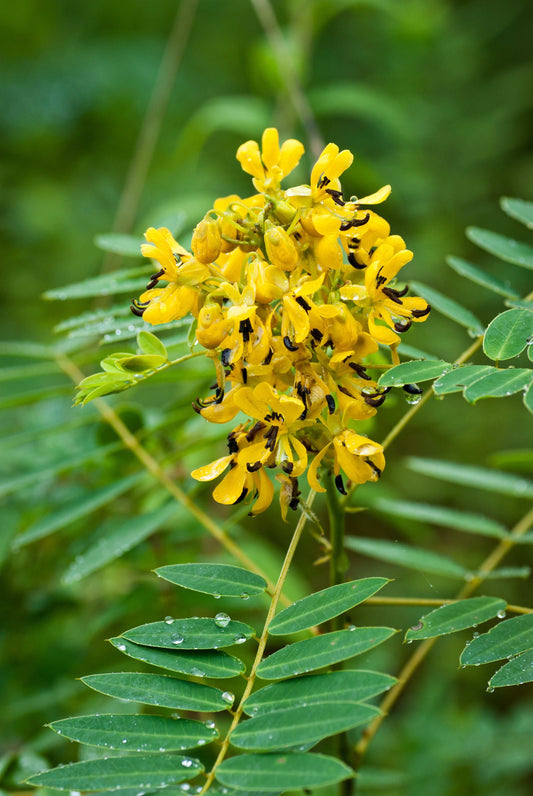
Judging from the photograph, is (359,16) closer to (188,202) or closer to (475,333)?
(188,202)

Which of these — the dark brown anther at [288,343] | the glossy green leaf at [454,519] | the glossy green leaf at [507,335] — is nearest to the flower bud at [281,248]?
the dark brown anther at [288,343]

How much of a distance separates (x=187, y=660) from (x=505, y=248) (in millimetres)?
1107

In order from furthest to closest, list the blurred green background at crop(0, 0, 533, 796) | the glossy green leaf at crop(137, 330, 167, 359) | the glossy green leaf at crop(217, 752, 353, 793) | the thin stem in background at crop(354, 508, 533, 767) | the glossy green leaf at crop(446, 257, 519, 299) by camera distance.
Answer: the blurred green background at crop(0, 0, 533, 796), the glossy green leaf at crop(446, 257, 519, 299), the thin stem in background at crop(354, 508, 533, 767), the glossy green leaf at crop(137, 330, 167, 359), the glossy green leaf at crop(217, 752, 353, 793)

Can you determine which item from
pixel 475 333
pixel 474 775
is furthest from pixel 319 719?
pixel 474 775

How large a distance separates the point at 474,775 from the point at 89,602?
57.2 inches

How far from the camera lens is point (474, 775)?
94.3 inches

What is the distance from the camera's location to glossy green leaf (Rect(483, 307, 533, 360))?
3.58 feet

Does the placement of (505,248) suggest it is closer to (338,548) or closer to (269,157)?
(269,157)

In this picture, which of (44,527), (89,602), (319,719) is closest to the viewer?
(319,719)

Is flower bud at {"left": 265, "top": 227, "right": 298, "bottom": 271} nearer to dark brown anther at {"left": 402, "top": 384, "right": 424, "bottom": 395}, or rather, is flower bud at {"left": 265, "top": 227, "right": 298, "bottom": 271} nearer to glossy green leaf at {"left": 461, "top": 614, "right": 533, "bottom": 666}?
dark brown anther at {"left": 402, "top": 384, "right": 424, "bottom": 395}

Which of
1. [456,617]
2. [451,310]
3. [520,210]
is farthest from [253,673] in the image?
[520,210]

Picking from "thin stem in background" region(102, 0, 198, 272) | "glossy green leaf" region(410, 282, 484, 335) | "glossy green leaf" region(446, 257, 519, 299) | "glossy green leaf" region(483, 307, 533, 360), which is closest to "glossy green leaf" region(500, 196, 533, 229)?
"glossy green leaf" region(446, 257, 519, 299)

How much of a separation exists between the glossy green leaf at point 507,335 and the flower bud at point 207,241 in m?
0.44

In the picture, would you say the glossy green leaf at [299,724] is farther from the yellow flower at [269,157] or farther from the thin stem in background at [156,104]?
the thin stem in background at [156,104]
